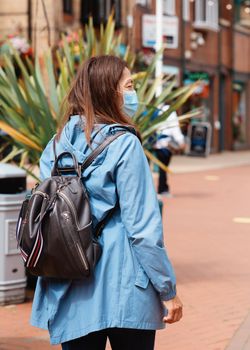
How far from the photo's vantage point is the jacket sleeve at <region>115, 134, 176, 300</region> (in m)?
3.02

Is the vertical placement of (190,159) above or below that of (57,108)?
below

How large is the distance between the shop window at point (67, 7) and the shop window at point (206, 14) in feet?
29.9

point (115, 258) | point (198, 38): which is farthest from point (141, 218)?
point (198, 38)

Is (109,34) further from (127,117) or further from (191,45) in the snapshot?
(191,45)

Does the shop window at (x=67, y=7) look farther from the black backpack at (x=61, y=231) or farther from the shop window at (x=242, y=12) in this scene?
the black backpack at (x=61, y=231)

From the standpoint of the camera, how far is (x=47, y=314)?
3.16m

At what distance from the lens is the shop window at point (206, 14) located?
3212 cm

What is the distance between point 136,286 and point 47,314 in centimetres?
37

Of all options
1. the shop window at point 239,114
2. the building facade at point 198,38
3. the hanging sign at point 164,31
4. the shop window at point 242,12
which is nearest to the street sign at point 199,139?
the building facade at point 198,38

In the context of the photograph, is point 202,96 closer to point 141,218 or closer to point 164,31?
point 164,31

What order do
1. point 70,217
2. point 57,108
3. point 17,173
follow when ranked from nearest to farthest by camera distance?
1. point 70,217
2. point 17,173
3. point 57,108

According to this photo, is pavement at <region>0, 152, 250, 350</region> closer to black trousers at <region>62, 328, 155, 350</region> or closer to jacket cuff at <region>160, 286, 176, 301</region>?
black trousers at <region>62, 328, 155, 350</region>

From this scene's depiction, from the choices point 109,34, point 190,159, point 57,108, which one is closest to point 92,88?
point 57,108

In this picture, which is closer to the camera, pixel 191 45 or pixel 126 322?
pixel 126 322
